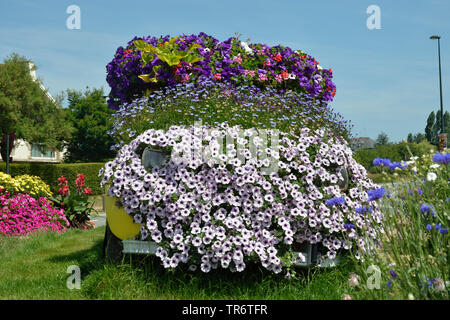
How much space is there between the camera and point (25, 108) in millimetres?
30047

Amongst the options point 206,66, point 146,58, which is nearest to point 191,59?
point 206,66

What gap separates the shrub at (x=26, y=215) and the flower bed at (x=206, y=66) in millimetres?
3675

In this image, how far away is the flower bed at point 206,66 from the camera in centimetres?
611

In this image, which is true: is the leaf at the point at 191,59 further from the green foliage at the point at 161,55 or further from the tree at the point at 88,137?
the tree at the point at 88,137

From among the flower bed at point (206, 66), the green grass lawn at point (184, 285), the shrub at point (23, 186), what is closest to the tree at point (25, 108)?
the shrub at point (23, 186)

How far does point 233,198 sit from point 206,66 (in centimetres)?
312

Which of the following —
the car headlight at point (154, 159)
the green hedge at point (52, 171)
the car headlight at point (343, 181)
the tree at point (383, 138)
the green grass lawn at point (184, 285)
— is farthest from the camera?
the tree at point (383, 138)

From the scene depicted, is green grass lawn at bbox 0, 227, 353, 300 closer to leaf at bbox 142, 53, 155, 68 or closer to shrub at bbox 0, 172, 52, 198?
leaf at bbox 142, 53, 155, 68

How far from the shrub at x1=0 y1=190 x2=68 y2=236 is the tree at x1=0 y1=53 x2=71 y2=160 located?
21.4 m

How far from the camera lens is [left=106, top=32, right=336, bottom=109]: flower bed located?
6113 mm

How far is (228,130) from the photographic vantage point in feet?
13.9

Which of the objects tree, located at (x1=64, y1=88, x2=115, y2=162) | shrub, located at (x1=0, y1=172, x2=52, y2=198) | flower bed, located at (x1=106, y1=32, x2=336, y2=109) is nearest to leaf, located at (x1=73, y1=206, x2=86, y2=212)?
shrub, located at (x1=0, y1=172, x2=52, y2=198)
